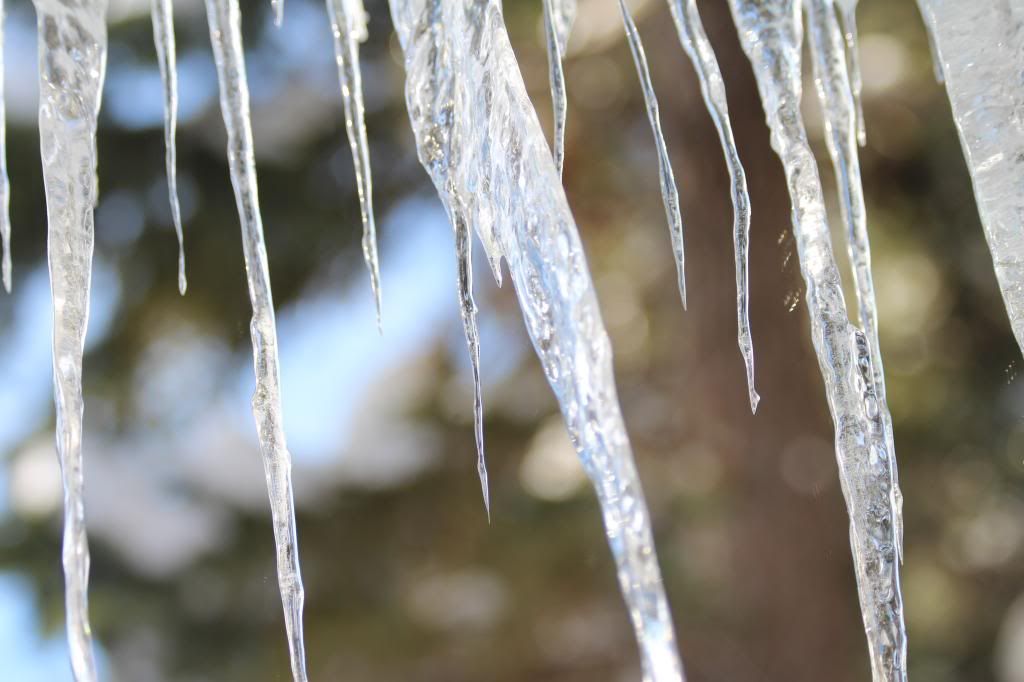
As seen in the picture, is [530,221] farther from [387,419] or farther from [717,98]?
[387,419]

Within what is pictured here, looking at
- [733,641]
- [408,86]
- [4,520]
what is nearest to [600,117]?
[733,641]

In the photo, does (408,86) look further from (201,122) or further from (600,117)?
(600,117)

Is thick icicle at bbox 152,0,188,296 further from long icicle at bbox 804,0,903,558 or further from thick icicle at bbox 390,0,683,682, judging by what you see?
long icicle at bbox 804,0,903,558

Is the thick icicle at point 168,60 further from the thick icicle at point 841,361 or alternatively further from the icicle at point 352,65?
the thick icicle at point 841,361

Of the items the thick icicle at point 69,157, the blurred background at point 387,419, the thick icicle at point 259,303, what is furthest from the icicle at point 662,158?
the blurred background at point 387,419

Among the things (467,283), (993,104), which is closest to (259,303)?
(467,283)

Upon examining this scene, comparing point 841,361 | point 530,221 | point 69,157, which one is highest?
point 69,157

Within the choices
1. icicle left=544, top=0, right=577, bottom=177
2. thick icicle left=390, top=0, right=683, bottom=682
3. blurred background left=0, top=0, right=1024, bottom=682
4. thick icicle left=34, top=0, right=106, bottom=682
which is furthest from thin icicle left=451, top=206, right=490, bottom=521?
blurred background left=0, top=0, right=1024, bottom=682
